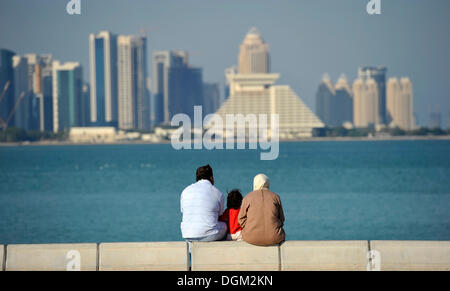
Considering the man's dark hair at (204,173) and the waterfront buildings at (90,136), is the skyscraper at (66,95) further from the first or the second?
the man's dark hair at (204,173)

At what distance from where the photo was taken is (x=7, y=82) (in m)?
172

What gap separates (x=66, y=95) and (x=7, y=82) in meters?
14.3

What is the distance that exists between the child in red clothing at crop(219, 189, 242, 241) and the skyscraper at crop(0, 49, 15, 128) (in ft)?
540

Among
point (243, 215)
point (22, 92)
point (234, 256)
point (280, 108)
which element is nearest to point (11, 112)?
point (22, 92)

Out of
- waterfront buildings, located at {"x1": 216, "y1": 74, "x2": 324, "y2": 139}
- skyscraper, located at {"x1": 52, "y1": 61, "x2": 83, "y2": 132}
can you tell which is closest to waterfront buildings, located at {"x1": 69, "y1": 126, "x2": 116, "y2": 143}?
skyscraper, located at {"x1": 52, "y1": 61, "x2": 83, "y2": 132}

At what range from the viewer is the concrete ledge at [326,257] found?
6906 millimetres

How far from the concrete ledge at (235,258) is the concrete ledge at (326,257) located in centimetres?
13

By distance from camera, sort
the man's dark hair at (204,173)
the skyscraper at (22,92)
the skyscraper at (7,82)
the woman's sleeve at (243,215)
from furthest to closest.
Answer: the skyscraper at (22,92) < the skyscraper at (7,82) < the man's dark hair at (204,173) < the woman's sleeve at (243,215)

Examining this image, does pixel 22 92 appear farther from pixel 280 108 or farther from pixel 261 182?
pixel 261 182

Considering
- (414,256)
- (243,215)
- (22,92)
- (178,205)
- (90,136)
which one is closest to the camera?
(414,256)

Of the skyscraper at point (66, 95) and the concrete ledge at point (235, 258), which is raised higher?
the skyscraper at point (66, 95)

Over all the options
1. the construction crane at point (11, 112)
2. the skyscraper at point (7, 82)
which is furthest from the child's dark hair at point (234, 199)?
the skyscraper at point (7, 82)
